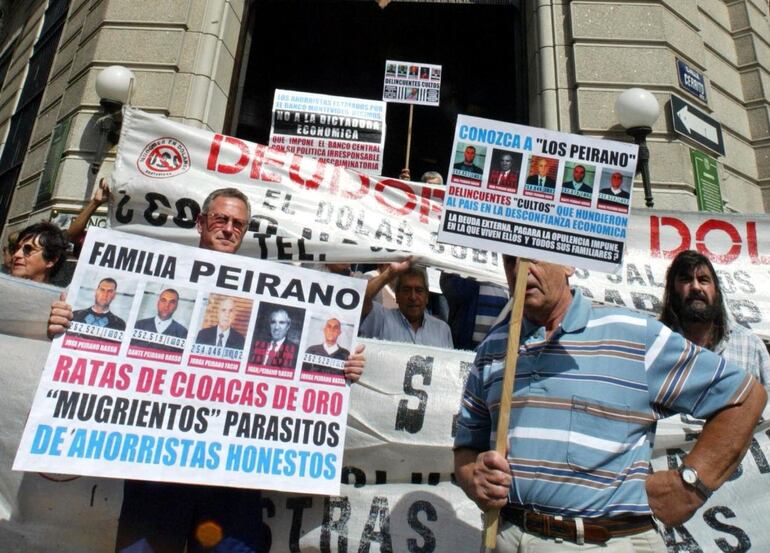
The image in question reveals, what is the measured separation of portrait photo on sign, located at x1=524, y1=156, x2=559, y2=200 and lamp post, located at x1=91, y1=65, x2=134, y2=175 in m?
5.39

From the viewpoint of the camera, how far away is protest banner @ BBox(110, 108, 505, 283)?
12.3 ft

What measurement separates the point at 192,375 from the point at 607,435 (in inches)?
59.7

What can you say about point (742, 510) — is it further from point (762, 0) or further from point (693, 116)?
point (762, 0)

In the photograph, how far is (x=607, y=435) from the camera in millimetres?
1591

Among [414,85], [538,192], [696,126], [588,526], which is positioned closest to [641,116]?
[696,126]

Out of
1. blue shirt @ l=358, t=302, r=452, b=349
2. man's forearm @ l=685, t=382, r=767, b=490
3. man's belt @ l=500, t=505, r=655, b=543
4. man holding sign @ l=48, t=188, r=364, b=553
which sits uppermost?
blue shirt @ l=358, t=302, r=452, b=349

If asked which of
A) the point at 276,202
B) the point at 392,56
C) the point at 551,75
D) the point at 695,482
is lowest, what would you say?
the point at 695,482

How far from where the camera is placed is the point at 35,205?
661 cm

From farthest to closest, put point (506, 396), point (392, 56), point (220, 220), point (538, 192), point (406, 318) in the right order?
1. point (392, 56)
2. point (406, 318)
3. point (220, 220)
4. point (538, 192)
5. point (506, 396)

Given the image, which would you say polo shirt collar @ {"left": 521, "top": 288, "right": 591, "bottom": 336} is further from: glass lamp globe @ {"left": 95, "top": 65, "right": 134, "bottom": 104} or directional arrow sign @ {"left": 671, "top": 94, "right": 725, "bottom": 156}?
glass lamp globe @ {"left": 95, "top": 65, "right": 134, "bottom": 104}

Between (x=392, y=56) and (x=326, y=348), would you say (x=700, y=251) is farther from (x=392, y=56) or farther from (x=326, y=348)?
(x=392, y=56)

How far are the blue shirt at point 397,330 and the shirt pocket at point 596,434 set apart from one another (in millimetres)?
1746

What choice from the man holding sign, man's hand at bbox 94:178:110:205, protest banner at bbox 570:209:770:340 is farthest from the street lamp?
the man holding sign

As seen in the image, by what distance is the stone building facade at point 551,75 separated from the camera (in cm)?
608
